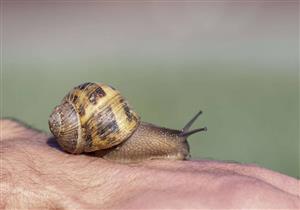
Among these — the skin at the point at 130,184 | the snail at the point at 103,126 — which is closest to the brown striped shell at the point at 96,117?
the snail at the point at 103,126

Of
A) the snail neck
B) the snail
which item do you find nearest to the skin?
the snail

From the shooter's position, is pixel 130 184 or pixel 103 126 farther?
pixel 103 126

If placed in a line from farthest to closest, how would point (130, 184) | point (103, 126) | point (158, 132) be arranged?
1. point (158, 132)
2. point (103, 126)
3. point (130, 184)

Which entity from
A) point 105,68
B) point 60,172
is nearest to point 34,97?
point 105,68

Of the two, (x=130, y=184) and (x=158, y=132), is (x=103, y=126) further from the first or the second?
(x=130, y=184)

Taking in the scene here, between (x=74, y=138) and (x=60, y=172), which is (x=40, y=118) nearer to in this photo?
(x=74, y=138)

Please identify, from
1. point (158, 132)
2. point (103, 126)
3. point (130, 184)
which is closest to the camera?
point (130, 184)

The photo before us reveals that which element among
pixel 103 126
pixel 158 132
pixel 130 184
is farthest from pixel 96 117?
pixel 130 184
